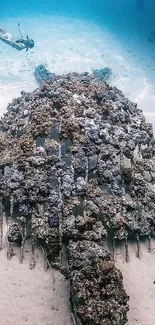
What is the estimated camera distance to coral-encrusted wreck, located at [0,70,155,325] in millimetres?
7238

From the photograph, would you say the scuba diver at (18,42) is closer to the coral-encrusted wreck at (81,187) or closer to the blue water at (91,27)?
the blue water at (91,27)

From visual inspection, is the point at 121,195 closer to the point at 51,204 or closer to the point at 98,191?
the point at 98,191

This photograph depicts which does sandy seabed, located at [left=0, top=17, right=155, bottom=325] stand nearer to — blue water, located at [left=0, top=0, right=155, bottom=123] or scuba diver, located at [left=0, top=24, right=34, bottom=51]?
blue water, located at [left=0, top=0, right=155, bottom=123]

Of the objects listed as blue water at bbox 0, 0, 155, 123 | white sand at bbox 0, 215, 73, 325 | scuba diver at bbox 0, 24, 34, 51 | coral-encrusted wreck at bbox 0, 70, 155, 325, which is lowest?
white sand at bbox 0, 215, 73, 325

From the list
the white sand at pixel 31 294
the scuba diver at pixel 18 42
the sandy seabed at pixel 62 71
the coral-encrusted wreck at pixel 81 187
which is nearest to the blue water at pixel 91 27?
the sandy seabed at pixel 62 71

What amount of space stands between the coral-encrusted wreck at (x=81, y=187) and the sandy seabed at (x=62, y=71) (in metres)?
0.50

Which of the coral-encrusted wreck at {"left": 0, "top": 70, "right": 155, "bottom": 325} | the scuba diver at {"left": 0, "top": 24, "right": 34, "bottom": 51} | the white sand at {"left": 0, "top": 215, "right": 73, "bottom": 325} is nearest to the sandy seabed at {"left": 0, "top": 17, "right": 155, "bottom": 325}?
the white sand at {"left": 0, "top": 215, "right": 73, "bottom": 325}

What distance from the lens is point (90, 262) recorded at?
24.3 feet

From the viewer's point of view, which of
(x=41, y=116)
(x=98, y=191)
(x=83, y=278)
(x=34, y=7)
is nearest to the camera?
(x=83, y=278)

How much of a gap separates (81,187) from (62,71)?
59.3 ft

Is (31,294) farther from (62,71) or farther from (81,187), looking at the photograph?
(62,71)

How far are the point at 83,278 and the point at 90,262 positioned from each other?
397mm

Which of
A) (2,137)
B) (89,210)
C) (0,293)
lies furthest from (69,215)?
(2,137)

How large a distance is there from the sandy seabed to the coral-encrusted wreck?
504 millimetres
